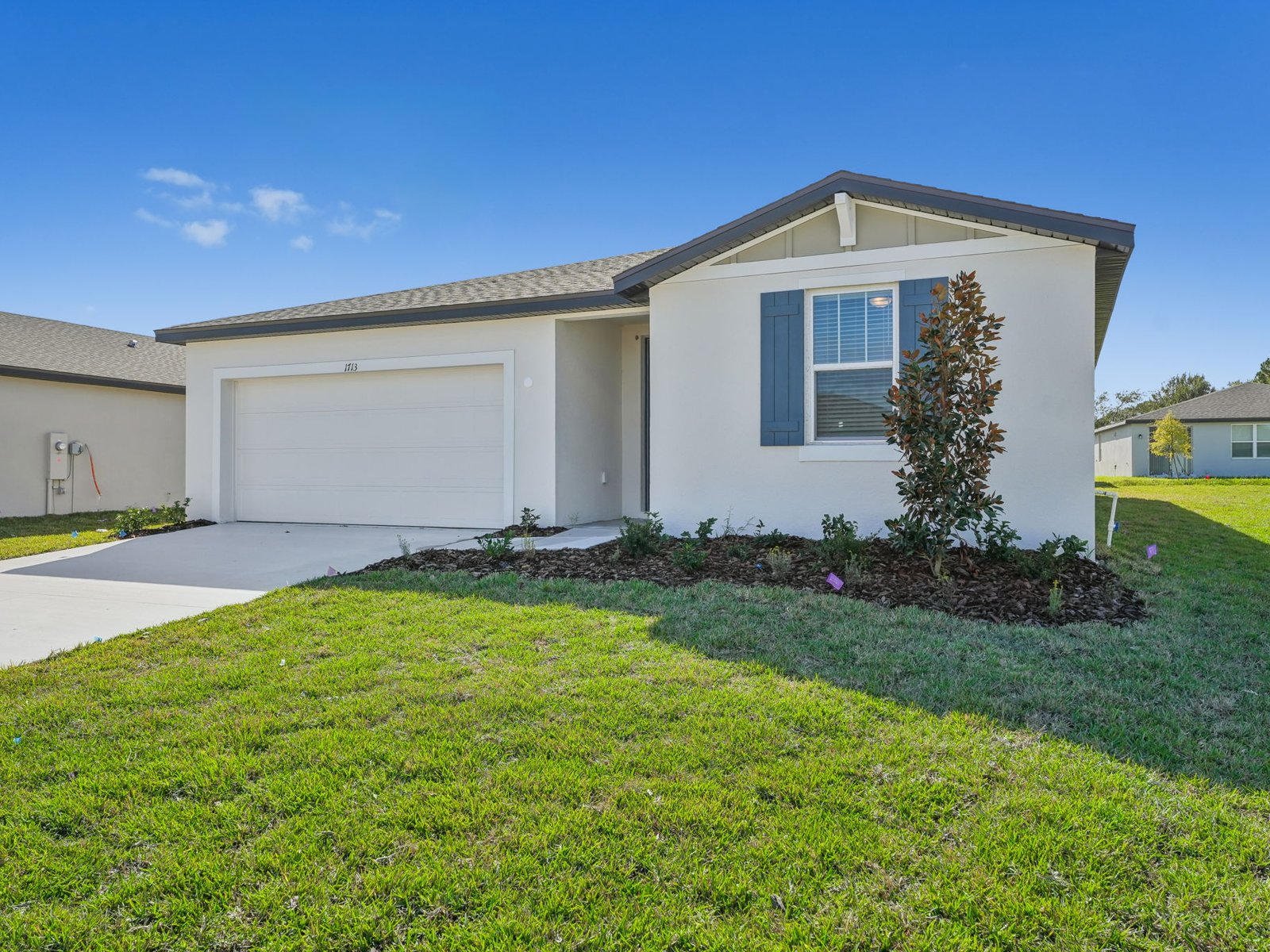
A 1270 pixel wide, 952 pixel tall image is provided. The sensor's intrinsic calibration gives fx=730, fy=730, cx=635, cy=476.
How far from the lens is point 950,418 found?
19.6ft

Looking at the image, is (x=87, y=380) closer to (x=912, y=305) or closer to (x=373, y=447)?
(x=373, y=447)

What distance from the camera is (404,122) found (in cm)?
1143

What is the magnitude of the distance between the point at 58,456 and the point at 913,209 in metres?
15.1

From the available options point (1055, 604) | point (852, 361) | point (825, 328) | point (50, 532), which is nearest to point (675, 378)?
point (825, 328)

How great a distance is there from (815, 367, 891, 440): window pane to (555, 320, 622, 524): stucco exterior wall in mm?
3434

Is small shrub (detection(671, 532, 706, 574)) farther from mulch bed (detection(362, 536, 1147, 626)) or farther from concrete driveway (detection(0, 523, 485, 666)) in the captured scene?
concrete driveway (detection(0, 523, 485, 666))

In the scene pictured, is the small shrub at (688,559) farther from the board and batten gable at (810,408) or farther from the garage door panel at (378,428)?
the garage door panel at (378,428)

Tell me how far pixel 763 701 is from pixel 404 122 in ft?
36.5

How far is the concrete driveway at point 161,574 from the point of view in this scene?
17.4 ft

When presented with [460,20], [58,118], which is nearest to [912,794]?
[460,20]

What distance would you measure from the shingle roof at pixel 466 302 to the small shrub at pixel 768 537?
129 inches

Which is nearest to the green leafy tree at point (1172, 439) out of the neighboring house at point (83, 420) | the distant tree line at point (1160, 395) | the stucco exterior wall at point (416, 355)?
the distant tree line at point (1160, 395)

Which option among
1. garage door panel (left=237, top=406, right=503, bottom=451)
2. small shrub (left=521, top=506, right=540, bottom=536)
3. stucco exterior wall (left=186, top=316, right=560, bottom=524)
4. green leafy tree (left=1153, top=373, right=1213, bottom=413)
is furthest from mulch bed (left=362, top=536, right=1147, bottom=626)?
green leafy tree (left=1153, top=373, right=1213, bottom=413)

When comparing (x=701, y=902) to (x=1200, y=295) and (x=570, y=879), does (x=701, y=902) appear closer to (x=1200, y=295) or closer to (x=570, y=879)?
(x=570, y=879)
